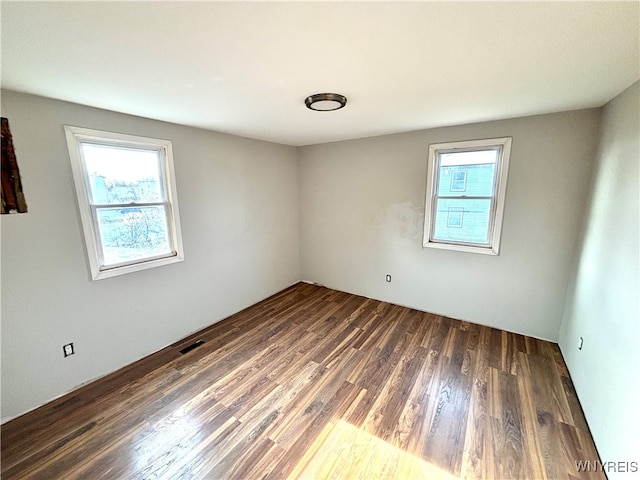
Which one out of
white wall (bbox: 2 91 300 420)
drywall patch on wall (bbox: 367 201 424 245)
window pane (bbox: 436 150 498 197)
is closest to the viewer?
white wall (bbox: 2 91 300 420)

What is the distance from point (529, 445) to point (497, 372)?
0.73m

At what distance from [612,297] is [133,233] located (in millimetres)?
3913

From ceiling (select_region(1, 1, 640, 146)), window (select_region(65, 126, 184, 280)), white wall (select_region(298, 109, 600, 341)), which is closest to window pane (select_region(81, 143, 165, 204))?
window (select_region(65, 126, 184, 280))

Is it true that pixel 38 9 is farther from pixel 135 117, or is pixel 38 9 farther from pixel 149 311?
pixel 149 311

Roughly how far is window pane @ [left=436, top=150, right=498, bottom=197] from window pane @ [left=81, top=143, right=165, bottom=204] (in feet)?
10.7

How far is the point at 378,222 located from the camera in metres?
3.60

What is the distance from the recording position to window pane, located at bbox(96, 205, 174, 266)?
2.26 m

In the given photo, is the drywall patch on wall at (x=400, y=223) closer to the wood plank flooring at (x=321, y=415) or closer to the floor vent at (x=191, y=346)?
the wood plank flooring at (x=321, y=415)

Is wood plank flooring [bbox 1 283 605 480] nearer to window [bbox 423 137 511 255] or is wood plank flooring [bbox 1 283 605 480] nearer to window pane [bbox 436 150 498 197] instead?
window [bbox 423 137 511 255]

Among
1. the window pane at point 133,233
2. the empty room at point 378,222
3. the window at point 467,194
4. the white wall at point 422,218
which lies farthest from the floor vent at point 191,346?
the window at point 467,194

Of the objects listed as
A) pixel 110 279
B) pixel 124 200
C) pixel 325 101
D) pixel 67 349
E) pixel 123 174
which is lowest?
pixel 67 349

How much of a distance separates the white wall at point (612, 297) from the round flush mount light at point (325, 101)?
1.93m

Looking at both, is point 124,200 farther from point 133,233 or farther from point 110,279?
point 110,279

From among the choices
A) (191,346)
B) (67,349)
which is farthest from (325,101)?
(67,349)
